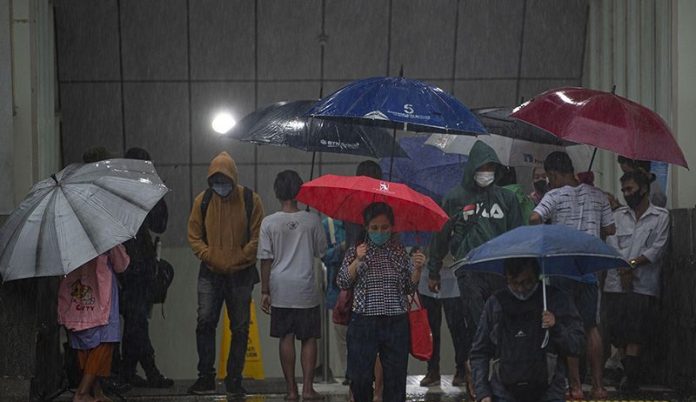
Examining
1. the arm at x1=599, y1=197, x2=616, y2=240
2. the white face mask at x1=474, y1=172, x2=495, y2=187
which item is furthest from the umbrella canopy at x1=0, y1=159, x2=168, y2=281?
the arm at x1=599, y1=197, x2=616, y2=240

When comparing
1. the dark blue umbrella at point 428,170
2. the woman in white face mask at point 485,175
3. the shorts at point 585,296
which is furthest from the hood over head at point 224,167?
the shorts at point 585,296

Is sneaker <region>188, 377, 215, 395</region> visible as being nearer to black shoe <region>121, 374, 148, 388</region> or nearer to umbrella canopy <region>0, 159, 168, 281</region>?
black shoe <region>121, 374, 148, 388</region>

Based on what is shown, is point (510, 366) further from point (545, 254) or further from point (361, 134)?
point (361, 134)

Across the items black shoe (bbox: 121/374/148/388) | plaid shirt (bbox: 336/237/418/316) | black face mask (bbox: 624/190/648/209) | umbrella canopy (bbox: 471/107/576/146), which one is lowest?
black shoe (bbox: 121/374/148/388)

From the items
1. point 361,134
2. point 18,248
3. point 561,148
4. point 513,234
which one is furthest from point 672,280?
point 18,248

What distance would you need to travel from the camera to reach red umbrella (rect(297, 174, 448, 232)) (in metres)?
10.5

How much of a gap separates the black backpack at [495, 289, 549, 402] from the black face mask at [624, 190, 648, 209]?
4.05 metres

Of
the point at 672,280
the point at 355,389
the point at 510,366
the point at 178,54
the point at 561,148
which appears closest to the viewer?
the point at 510,366

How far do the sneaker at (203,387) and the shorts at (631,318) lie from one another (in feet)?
11.4

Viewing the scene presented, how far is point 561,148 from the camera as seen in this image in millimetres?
14391

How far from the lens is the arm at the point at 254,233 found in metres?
12.6

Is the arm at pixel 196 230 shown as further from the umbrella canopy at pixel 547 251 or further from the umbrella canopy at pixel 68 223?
the umbrella canopy at pixel 547 251

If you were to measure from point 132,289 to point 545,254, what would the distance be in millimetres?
5274

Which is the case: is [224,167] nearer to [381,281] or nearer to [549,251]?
[381,281]
